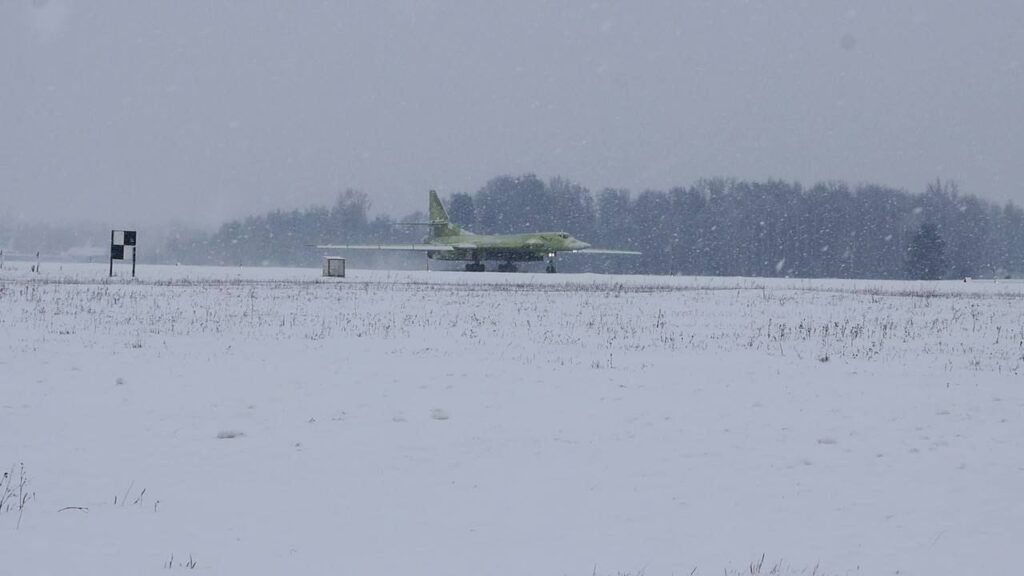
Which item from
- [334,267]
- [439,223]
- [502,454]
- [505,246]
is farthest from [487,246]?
[502,454]

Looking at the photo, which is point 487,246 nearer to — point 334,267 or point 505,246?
point 505,246

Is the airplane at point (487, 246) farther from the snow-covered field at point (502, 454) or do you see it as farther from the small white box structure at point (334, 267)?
the snow-covered field at point (502, 454)

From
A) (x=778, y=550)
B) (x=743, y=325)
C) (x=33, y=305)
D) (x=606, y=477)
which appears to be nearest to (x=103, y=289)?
(x=33, y=305)

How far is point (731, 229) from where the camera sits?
374 ft

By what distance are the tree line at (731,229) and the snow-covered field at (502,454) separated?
8054 centimetres

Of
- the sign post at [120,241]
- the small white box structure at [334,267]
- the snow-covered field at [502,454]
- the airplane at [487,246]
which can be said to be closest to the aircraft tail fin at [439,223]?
the airplane at [487,246]

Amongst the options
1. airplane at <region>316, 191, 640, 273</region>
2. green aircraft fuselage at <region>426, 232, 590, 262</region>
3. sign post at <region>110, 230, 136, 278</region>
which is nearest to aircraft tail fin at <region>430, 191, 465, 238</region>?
airplane at <region>316, 191, 640, 273</region>

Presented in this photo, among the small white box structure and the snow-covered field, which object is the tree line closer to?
the small white box structure

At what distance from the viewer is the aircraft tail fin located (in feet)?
222

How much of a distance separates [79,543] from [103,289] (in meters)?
25.9

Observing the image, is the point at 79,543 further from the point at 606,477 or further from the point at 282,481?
the point at 606,477

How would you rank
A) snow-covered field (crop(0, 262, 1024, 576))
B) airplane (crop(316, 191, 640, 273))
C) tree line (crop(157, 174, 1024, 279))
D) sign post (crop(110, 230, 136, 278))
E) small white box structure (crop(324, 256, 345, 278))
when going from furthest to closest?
tree line (crop(157, 174, 1024, 279)), airplane (crop(316, 191, 640, 273)), small white box structure (crop(324, 256, 345, 278)), sign post (crop(110, 230, 136, 278)), snow-covered field (crop(0, 262, 1024, 576))

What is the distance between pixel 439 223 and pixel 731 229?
5766 centimetres

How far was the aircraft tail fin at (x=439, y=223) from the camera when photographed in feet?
222
